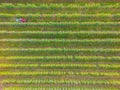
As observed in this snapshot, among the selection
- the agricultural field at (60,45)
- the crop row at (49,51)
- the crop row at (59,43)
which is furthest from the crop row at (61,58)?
the crop row at (59,43)

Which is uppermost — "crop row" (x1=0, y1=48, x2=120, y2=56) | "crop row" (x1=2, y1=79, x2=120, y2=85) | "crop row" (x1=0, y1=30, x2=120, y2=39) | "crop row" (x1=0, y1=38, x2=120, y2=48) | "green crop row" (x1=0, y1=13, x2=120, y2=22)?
"green crop row" (x1=0, y1=13, x2=120, y2=22)

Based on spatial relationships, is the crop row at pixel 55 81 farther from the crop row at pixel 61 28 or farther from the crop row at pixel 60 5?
the crop row at pixel 60 5

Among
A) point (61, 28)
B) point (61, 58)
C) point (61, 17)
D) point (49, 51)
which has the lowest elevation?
point (61, 58)

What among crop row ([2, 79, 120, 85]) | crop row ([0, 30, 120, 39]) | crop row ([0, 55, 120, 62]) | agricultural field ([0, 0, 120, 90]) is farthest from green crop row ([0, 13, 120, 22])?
crop row ([2, 79, 120, 85])

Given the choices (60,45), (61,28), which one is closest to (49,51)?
(60,45)

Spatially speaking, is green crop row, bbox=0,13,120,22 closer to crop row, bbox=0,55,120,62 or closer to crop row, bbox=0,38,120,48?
crop row, bbox=0,38,120,48

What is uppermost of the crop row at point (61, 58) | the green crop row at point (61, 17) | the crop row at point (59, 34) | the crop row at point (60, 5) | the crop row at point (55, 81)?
the crop row at point (60, 5)

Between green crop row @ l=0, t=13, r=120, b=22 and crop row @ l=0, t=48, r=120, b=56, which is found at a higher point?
green crop row @ l=0, t=13, r=120, b=22

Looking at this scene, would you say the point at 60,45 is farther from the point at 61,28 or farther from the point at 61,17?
the point at 61,17
